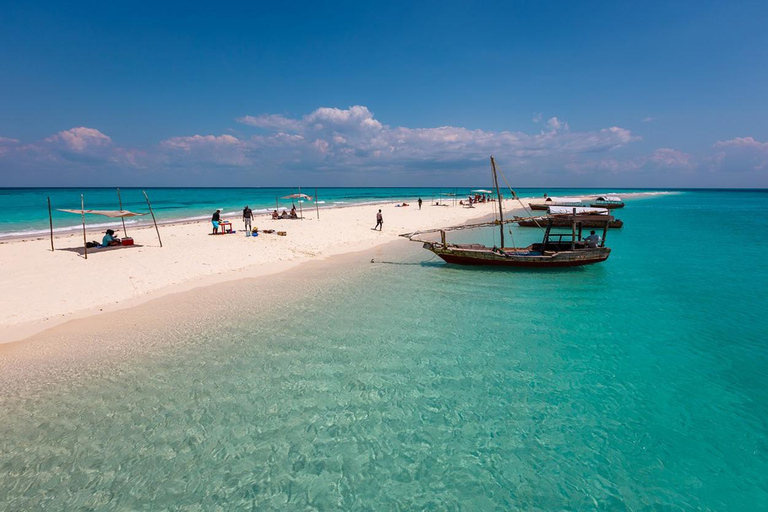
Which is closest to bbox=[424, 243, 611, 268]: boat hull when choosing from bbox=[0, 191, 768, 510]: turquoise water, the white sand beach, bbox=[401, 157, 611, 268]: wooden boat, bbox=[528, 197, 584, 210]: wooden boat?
bbox=[401, 157, 611, 268]: wooden boat

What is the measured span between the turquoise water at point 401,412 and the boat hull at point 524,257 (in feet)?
18.2

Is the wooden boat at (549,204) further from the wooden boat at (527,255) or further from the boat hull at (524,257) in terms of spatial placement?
the boat hull at (524,257)

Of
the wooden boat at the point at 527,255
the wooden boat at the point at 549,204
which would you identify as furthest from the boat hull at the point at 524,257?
the wooden boat at the point at 549,204

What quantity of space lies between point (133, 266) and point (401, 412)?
16640 millimetres

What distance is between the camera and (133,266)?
17.8 meters

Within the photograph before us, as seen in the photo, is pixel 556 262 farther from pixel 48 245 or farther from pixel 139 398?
pixel 48 245

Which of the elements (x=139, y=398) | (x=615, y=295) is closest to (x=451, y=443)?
(x=139, y=398)

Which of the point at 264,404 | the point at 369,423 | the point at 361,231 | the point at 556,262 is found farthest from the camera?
the point at 361,231

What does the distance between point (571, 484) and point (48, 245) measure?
2987cm

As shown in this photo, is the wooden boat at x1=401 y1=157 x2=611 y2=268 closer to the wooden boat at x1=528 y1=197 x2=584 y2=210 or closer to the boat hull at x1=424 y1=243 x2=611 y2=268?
the boat hull at x1=424 y1=243 x2=611 y2=268

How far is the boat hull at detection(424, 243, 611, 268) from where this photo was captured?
63.3 feet

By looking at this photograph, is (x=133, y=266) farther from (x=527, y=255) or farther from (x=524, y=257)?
(x=527, y=255)

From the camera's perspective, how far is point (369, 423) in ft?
24.3

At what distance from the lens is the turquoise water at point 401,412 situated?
19.5 ft
